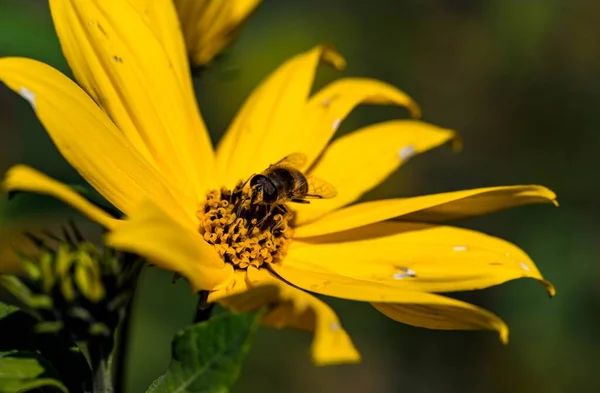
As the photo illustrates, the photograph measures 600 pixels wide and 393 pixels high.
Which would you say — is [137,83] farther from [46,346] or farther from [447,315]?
[447,315]

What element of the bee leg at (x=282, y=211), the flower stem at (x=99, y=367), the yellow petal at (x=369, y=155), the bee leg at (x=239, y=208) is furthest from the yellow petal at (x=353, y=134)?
the flower stem at (x=99, y=367)

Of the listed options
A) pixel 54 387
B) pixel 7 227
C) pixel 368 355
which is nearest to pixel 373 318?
pixel 368 355

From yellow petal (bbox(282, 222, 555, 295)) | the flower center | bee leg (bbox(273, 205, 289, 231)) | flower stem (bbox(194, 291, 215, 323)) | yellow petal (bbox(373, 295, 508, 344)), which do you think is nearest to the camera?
yellow petal (bbox(373, 295, 508, 344))

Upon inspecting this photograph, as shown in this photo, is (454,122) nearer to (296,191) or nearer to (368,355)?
(368,355)

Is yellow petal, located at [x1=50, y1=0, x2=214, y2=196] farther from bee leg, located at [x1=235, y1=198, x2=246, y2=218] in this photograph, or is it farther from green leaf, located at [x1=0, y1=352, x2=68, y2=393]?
green leaf, located at [x1=0, y1=352, x2=68, y2=393]

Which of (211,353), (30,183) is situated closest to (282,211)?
(211,353)

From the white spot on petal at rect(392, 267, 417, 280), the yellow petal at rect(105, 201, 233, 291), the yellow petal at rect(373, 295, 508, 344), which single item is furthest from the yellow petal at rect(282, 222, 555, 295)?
the yellow petal at rect(105, 201, 233, 291)
